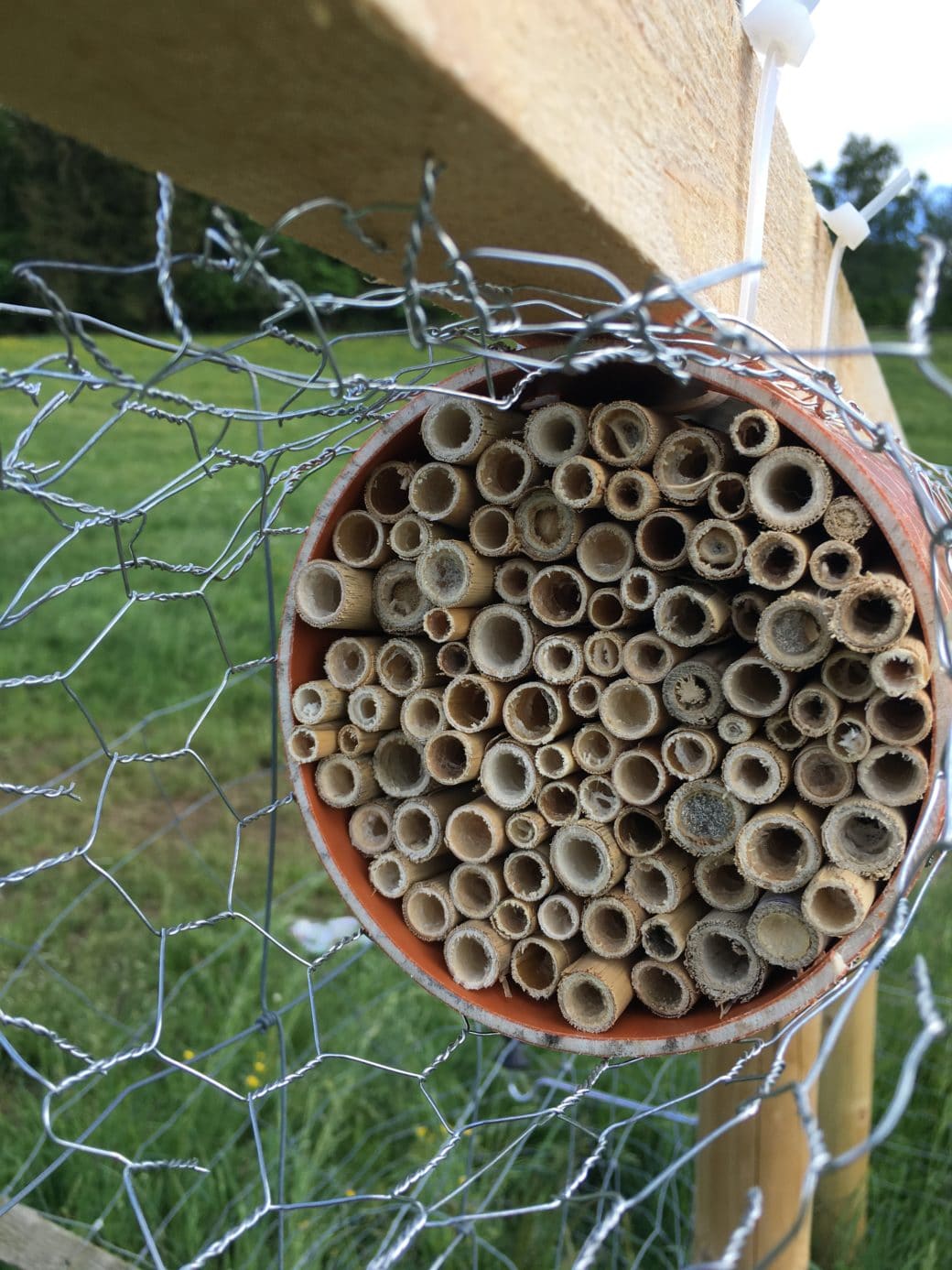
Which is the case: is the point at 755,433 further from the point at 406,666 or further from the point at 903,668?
the point at 406,666

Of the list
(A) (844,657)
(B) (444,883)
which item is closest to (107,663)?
(B) (444,883)

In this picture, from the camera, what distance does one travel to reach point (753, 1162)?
851 mm

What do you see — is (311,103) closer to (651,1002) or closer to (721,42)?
(721,42)

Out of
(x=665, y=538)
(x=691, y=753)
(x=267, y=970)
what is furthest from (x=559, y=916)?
(x=267, y=970)

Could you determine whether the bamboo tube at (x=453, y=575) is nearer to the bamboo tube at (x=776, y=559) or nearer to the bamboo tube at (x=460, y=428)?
the bamboo tube at (x=460, y=428)

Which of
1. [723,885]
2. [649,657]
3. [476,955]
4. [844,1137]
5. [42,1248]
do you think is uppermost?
[649,657]

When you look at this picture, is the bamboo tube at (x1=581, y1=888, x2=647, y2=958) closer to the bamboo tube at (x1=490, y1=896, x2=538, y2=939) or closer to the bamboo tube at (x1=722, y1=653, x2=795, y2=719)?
the bamboo tube at (x1=490, y1=896, x2=538, y2=939)

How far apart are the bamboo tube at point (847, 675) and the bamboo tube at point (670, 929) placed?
0.13 metres

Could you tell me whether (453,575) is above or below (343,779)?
above

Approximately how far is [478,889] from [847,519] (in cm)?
32

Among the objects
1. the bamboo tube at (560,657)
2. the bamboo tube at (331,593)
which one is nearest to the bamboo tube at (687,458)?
the bamboo tube at (560,657)

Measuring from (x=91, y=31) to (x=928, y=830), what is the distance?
1.56ft

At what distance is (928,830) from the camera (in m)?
0.49

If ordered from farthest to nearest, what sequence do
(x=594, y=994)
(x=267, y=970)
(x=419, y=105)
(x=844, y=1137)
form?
(x=267, y=970) → (x=844, y=1137) → (x=594, y=994) → (x=419, y=105)
